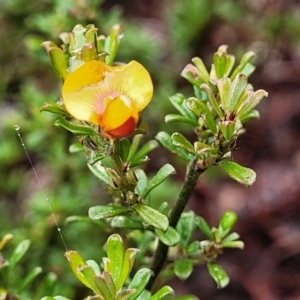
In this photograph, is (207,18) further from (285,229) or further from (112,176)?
(112,176)

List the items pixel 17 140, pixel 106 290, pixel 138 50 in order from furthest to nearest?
pixel 138 50 < pixel 17 140 < pixel 106 290

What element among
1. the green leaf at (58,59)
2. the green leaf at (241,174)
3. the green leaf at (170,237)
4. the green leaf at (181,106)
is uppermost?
the green leaf at (58,59)

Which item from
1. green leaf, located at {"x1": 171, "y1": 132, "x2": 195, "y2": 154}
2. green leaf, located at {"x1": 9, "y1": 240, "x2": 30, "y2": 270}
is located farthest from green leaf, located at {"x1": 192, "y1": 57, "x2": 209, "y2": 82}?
green leaf, located at {"x1": 9, "y1": 240, "x2": 30, "y2": 270}

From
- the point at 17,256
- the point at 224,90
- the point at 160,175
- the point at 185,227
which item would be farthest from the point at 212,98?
the point at 17,256

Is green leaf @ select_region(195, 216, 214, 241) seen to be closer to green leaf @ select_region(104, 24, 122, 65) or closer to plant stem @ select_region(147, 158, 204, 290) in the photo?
plant stem @ select_region(147, 158, 204, 290)

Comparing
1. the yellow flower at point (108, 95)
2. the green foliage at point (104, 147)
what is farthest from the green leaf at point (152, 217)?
the yellow flower at point (108, 95)

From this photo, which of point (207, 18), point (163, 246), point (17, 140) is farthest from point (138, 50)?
point (163, 246)

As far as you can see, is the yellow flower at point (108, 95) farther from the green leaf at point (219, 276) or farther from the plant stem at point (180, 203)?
the green leaf at point (219, 276)
